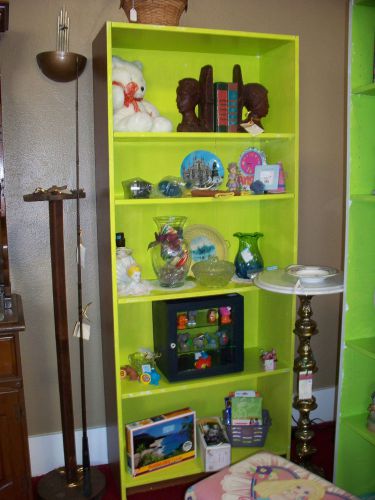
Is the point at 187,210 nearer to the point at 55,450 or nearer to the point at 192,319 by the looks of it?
the point at 192,319

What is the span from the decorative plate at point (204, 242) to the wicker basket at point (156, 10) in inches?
35.6

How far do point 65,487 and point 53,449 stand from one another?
11.2 inches

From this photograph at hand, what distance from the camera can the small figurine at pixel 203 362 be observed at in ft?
6.93

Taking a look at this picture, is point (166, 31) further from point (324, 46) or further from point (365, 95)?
point (324, 46)

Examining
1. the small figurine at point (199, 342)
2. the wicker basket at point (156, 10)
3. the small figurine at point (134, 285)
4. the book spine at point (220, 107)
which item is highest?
the wicker basket at point (156, 10)

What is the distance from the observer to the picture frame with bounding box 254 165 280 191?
2.10m

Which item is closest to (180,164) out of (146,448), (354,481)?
(146,448)

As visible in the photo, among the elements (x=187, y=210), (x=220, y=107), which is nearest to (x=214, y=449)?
(x=187, y=210)

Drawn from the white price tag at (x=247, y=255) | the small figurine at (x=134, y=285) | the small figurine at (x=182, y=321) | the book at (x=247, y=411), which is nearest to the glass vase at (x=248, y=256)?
the white price tag at (x=247, y=255)

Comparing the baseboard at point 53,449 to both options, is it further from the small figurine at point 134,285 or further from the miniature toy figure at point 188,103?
the miniature toy figure at point 188,103

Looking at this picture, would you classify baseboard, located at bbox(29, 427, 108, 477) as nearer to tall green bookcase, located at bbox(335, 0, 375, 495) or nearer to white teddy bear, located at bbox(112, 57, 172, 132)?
tall green bookcase, located at bbox(335, 0, 375, 495)

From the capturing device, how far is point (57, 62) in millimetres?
1949

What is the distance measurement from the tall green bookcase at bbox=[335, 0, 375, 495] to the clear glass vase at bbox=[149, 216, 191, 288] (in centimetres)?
69

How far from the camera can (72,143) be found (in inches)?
83.7
